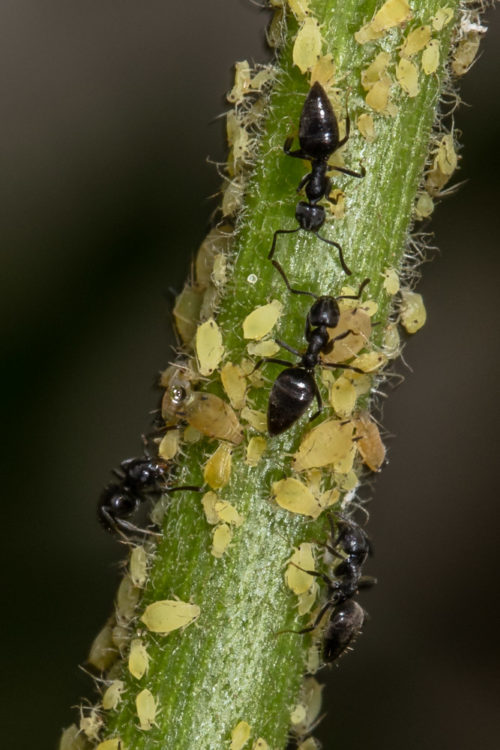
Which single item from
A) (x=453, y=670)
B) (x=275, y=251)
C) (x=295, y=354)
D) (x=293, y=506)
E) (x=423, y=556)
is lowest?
(x=453, y=670)

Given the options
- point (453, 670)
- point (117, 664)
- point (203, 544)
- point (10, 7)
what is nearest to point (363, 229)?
point (203, 544)

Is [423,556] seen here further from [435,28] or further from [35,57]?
[35,57]

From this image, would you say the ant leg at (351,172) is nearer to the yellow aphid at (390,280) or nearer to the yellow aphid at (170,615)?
the yellow aphid at (390,280)

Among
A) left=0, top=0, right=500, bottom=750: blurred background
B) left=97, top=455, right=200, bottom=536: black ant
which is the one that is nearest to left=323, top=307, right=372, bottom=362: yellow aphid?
left=97, top=455, right=200, bottom=536: black ant

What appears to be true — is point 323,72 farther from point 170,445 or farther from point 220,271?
point 170,445

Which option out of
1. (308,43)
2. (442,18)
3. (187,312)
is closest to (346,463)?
(187,312)
